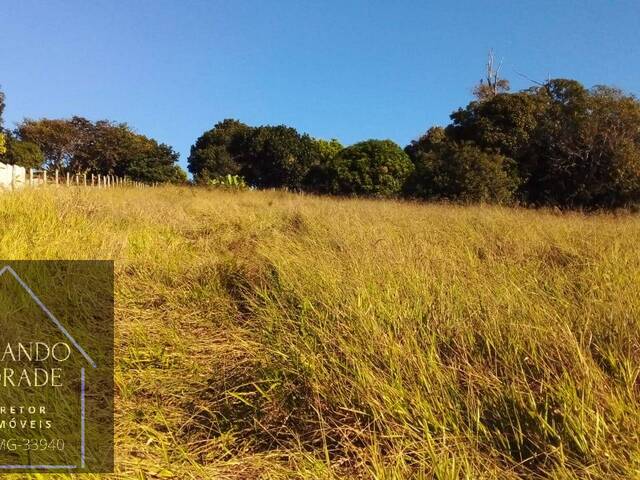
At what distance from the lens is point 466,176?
13438mm

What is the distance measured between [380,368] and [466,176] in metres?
12.5

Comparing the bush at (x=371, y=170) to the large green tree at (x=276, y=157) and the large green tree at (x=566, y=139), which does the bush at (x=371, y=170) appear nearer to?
the large green tree at (x=566, y=139)

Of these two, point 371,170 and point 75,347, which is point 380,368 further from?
point 371,170

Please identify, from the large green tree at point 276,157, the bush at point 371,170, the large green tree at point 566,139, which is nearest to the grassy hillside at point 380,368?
the large green tree at point 566,139

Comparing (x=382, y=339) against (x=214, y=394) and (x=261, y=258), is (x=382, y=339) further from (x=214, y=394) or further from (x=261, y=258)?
(x=261, y=258)

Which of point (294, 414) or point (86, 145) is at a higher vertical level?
point (86, 145)

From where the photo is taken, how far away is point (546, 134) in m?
14.8

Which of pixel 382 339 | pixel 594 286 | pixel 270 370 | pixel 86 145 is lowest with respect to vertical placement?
pixel 270 370

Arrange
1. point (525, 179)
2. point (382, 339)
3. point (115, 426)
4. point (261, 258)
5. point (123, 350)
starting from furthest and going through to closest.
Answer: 1. point (525, 179)
2. point (261, 258)
3. point (123, 350)
4. point (382, 339)
5. point (115, 426)

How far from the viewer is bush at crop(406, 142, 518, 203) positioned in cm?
1315

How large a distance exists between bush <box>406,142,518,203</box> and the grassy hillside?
9.78m

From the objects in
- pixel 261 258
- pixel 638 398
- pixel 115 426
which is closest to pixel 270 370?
pixel 115 426

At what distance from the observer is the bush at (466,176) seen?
43.1 ft

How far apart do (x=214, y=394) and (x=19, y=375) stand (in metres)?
0.98
